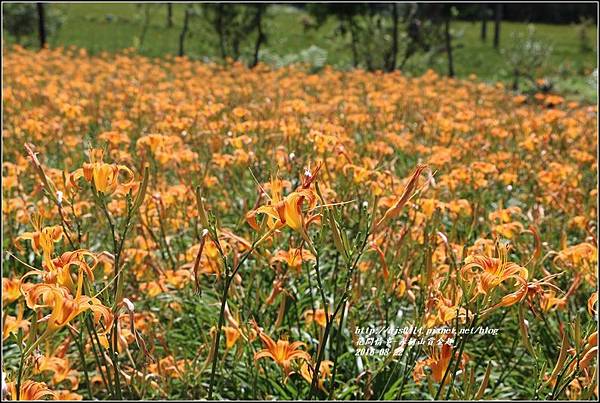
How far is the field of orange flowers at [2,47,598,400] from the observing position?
4.38 ft

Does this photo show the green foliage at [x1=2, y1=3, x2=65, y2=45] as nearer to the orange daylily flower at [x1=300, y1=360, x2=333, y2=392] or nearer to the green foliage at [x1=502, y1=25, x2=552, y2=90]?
the green foliage at [x1=502, y1=25, x2=552, y2=90]

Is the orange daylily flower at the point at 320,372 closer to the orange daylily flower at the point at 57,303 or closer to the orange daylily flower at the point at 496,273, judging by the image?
the orange daylily flower at the point at 496,273

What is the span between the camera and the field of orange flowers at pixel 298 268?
4.38ft

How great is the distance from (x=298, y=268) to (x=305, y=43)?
20018 millimetres

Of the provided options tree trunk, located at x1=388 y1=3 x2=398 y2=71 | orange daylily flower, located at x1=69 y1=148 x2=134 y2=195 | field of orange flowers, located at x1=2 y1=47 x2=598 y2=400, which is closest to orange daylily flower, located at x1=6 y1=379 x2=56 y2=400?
field of orange flowers, located at x1=2 y1=47 x2=598 y2=400

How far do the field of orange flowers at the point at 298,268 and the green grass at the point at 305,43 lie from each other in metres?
8.73

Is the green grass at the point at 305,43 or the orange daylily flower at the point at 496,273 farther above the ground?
the orange daylily flower at the point at 496,273

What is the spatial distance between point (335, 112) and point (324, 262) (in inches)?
106

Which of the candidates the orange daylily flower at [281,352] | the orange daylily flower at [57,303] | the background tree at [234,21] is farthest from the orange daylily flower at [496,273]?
the background tree at [234,21]

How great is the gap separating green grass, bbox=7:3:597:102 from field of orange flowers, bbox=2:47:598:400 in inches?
344

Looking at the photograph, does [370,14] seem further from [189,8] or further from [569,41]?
[569,41]

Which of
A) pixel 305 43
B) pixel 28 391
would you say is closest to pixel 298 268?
pixel 28 391

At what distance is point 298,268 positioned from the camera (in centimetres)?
198

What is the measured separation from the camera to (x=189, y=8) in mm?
14133
